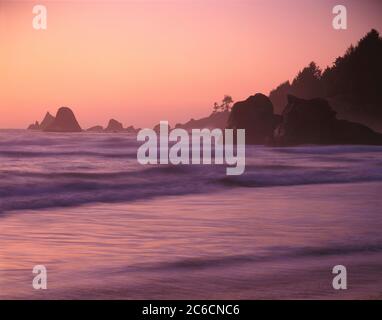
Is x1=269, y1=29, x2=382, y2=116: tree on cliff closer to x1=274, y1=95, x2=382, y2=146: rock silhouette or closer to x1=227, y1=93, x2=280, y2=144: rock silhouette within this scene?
x1=227, y1=93, x2=280, y2=144: rock silhouette

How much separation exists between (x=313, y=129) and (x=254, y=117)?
12.3 ft

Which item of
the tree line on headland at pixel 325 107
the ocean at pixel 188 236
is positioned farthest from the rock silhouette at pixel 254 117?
the ocean at pixel 188 236

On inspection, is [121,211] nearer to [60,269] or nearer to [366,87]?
[60,269]

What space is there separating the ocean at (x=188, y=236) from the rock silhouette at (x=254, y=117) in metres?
19.3

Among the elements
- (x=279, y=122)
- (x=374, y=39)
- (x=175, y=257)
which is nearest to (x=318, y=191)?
(x=175, y=257)

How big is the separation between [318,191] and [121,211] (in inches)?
183

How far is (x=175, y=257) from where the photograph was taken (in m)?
6.28

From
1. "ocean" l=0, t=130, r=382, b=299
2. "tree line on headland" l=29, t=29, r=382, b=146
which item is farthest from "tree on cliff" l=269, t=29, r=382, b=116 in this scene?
"ocean" l=0, t=130, r=382, b=299

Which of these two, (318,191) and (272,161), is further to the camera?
(272,161)

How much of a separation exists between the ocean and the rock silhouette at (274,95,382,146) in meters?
17.0

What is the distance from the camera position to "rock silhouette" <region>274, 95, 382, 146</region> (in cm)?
3275

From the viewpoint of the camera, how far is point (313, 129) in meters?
33.2
